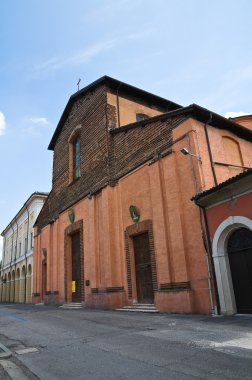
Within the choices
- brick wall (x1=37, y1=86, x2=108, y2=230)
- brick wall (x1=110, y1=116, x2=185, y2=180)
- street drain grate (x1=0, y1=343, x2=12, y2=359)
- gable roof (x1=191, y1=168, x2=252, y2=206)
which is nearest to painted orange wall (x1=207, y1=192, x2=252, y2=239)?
gable roof (x1=191, y1=168, x2=252, y2=206)

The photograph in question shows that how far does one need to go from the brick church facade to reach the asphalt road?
10.3 feet

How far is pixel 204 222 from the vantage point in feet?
32.4

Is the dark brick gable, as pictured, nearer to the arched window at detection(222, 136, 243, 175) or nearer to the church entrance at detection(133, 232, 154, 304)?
the arched window at detection(222, 136, 243, 175)

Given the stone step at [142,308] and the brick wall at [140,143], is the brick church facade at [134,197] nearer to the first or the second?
the brick wall at [140,143]

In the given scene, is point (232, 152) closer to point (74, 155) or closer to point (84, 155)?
point (84, 155)

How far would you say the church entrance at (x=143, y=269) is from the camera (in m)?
12.5

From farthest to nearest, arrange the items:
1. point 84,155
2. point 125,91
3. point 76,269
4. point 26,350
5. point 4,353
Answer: point 84,155, point 76,269, point 125,91, point 26,350, point 4,353

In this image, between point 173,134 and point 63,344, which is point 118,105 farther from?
point 63,344

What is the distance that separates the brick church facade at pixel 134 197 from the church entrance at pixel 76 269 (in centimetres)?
6

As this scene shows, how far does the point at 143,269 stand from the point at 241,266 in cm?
485

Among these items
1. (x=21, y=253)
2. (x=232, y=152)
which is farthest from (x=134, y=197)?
(x=21, y=253)

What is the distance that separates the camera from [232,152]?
42.1 ft

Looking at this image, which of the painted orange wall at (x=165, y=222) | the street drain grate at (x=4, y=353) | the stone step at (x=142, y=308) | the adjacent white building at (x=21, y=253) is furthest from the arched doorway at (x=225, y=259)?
the adjacent white building at (x=21, y=253)

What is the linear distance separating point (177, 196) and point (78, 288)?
9468 millimetres
